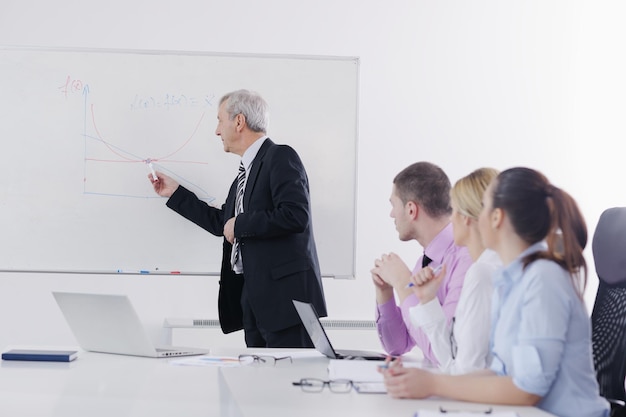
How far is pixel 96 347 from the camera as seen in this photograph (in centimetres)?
243

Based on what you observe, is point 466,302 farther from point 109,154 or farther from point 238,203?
point 109,154

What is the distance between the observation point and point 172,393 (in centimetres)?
186

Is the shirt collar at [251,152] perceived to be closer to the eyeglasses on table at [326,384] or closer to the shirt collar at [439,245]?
the shirt collar at [439,245]

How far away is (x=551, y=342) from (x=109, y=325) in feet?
4.22

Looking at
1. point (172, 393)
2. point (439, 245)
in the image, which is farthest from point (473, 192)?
point (172, 393)

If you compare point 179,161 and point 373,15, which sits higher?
point 373,15

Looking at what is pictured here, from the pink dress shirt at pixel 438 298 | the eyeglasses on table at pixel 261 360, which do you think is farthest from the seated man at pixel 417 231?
the eyeglasses on table at pixel 261 360

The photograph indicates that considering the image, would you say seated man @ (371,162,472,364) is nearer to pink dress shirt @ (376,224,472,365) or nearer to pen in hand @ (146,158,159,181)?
pink dress shirt @ (376,224,472,365)

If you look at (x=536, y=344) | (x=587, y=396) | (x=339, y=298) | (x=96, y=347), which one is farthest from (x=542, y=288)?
Result: (x=339, y=298)

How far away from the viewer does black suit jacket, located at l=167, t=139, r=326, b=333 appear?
3057 millimetres

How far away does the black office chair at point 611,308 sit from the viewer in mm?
2215

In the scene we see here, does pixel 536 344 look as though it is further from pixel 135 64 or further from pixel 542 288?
pixel 135 64

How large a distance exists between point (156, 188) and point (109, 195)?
22cm

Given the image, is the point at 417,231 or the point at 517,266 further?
the point at 417,231
